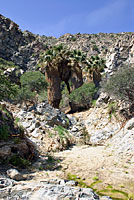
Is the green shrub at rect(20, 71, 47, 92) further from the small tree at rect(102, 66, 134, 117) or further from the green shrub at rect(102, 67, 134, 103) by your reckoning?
the green shrub at rect(102, 67, 134, 103)

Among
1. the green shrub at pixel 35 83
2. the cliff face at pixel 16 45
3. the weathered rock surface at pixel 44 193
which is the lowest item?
the weathered rock surface at pixel 44 193

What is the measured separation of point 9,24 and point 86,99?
4247cm

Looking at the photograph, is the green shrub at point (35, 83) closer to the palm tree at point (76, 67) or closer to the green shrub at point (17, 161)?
the palm tree at point (76, 67)

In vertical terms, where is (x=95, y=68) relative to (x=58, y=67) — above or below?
below

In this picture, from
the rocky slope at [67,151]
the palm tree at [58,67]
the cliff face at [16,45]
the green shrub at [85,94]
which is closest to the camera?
the rocky slope at [67,151]

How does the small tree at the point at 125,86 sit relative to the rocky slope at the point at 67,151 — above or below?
above

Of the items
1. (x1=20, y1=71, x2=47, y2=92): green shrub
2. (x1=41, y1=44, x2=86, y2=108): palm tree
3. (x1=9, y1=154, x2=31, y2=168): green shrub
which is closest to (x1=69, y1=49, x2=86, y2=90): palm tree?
(x1=41, y1=44, x2=86, y2=108): palm tree

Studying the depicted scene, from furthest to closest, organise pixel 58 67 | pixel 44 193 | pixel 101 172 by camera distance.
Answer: pixel 58 67 < pixel 101 172 < pixel 44 193

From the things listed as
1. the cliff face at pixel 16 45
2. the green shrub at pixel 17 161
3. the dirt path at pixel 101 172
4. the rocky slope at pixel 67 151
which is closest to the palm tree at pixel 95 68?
the rocky slope at pixel 67 151

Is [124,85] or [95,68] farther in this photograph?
[95,68]

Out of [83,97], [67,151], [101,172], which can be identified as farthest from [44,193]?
[83,97]

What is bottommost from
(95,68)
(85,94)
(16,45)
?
(85,94)

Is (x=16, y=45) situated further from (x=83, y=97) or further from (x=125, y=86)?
Result: (x=125, y=86)

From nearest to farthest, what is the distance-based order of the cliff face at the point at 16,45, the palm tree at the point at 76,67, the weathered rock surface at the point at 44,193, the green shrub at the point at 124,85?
the weathered rock surface at the point at 44,193, the green shrub at the point at 124,85, the palm tree at the point at 76,67, the cliff face at the point at 16,45
